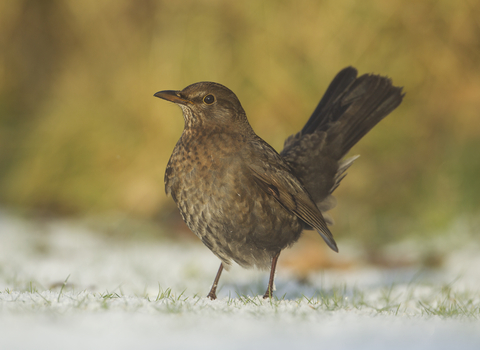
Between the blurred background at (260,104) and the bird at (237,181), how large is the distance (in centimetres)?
252

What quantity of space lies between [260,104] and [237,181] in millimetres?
3846

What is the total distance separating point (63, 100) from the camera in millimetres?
7496

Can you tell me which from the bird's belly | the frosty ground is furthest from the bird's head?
the frosty ground

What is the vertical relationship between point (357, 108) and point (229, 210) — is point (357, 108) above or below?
above

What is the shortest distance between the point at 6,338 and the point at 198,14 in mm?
6062

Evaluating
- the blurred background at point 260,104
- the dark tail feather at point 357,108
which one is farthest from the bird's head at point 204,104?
the blurred background at point 260,104

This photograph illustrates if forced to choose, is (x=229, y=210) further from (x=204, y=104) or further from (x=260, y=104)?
(x=260, y=104)

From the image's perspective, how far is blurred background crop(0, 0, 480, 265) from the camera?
6379 mm

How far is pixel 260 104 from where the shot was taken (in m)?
6.85

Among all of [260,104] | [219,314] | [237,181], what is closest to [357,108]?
[237,181]

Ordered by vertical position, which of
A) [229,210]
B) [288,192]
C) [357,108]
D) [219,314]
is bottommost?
[219,314]

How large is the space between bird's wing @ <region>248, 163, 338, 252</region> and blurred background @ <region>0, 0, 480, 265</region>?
2700mm

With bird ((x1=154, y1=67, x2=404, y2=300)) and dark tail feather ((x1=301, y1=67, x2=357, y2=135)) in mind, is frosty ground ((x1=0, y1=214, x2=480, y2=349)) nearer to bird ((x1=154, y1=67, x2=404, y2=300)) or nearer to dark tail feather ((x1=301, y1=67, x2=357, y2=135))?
bird ((x1=154, y1=67, x2=404, y2=300))

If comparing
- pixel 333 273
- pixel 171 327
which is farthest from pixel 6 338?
pixel 333 273
